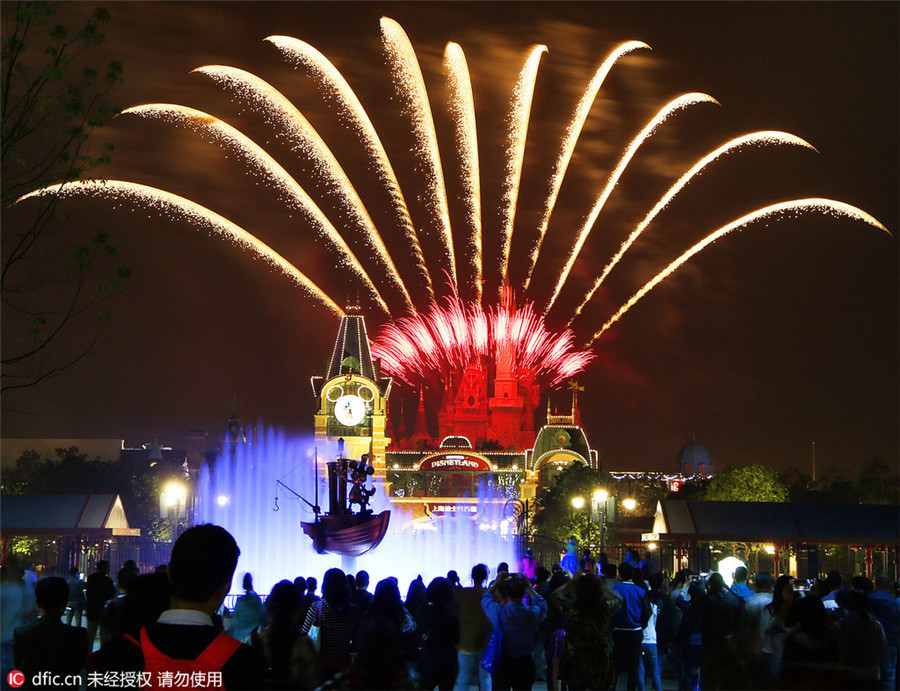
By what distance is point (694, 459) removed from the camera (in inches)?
6112

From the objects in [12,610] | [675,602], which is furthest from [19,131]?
[675,602]

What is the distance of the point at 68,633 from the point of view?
759 cm

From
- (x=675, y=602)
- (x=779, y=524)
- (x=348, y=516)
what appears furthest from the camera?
(x=779, y=524)

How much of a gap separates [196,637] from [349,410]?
95.0 metres

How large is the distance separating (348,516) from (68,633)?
2365cm

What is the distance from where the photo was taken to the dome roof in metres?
155

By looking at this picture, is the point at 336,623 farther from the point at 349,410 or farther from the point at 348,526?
the point at 349,410

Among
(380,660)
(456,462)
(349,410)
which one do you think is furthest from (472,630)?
(456,462)

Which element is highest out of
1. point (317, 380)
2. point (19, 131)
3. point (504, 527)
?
point (317, 380)

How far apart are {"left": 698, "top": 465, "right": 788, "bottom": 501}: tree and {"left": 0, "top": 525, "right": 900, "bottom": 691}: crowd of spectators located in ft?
212

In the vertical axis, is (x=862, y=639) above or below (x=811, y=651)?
below

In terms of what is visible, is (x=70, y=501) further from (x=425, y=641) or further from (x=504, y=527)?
(x=504, y=527)

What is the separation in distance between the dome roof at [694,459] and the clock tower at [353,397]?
64517mm

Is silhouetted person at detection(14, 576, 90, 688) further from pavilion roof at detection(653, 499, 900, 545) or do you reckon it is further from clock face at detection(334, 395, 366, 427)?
clock face at detection(334, 395, 366, 427)
